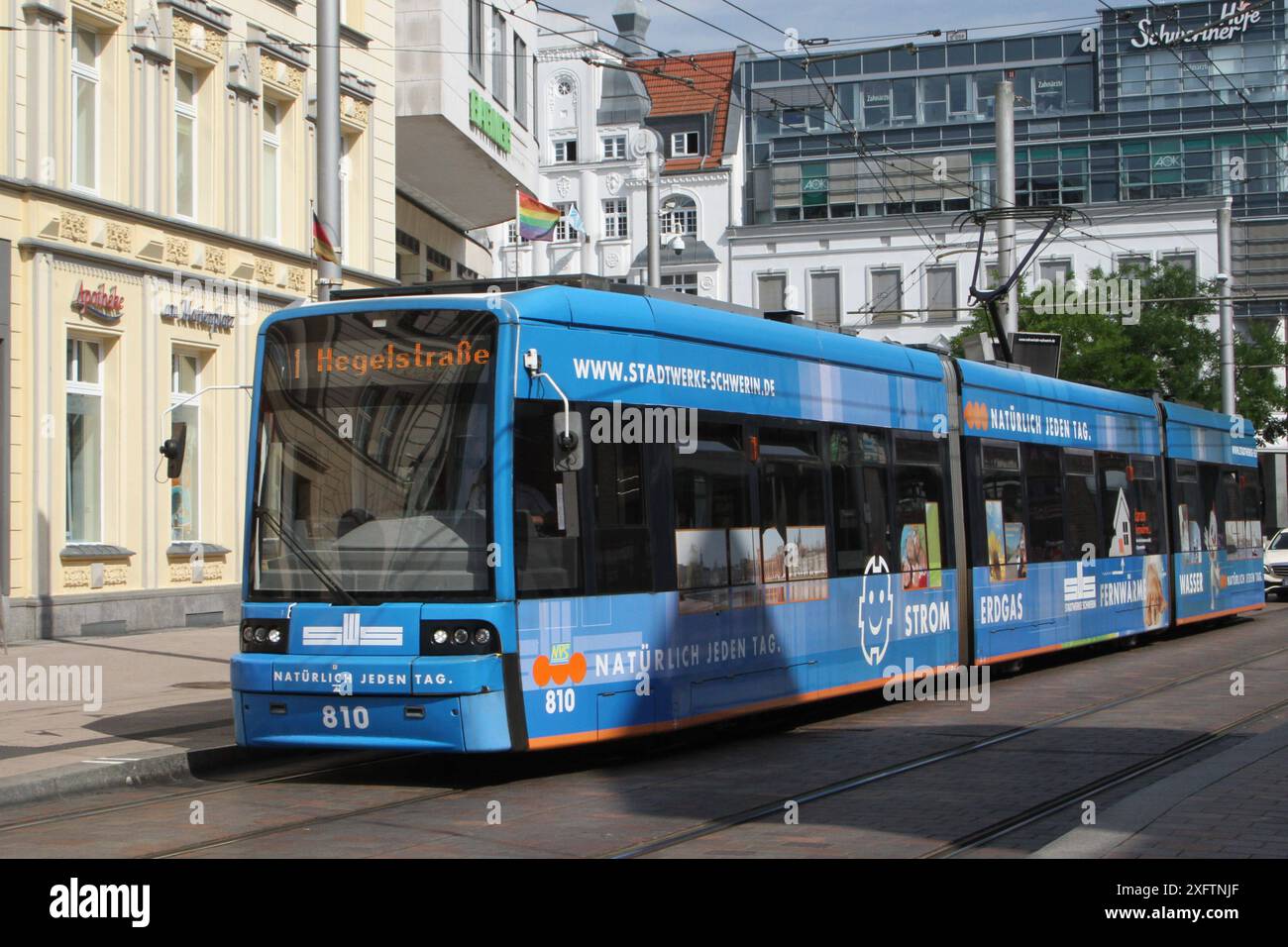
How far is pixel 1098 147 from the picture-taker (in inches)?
2640

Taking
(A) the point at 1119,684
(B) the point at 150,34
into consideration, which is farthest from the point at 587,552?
(B) the point at 150,34

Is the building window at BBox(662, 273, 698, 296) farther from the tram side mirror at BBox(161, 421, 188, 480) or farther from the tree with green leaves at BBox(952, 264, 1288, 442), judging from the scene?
the tram side mirror at BBox(161, 421, 188, 480)

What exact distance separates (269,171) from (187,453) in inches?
194

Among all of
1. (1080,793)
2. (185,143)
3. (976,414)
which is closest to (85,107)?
(185,143)

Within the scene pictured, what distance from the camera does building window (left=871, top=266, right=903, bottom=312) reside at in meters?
64.8

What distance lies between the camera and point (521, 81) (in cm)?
3444

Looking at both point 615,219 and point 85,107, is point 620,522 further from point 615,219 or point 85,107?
point 615,219

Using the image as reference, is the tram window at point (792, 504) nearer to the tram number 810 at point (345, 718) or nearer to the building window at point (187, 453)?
the tram number 810 at point (345, 718)

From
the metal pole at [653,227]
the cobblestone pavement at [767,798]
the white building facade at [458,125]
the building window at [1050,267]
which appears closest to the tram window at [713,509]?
the cobblestone pavement at [767,798]

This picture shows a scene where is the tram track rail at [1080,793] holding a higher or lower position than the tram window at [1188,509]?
lower

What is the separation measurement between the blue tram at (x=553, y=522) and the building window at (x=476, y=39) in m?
17.6

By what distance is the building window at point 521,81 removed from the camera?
33.8 m

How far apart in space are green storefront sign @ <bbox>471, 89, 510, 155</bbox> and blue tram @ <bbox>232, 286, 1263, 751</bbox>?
17036 mm
